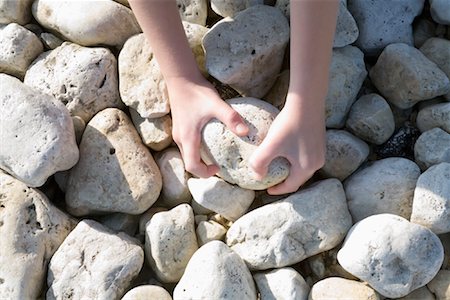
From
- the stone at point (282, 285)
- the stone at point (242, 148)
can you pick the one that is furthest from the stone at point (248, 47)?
the stone at point (282, 285)

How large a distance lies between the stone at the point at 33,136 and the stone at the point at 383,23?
2.64 ft

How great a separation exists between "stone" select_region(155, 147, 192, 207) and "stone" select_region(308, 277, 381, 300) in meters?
0.40

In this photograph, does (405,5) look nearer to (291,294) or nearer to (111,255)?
(291,294)

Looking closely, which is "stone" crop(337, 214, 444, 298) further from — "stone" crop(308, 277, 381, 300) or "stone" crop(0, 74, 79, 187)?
"stone" crop(0, 74, 79, 187)

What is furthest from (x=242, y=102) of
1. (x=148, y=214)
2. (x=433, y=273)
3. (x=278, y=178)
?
(x=433, y=273)

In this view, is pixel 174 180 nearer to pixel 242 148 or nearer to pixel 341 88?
pixel 242 148

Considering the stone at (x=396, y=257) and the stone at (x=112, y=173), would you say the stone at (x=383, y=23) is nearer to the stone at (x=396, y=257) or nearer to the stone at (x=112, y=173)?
the stone at (x=396, y=257)

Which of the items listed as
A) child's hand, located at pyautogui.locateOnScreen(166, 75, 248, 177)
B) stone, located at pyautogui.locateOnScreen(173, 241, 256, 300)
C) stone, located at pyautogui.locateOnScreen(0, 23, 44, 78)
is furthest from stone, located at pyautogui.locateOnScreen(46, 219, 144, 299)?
stone, located at pyautogui.locateOnScreen(0, 23, 44, 78)

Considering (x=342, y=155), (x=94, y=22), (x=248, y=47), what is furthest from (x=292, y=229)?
(x=94, y=22)

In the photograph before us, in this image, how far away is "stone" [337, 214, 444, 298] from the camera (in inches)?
51.4

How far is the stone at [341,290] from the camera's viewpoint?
133 cm

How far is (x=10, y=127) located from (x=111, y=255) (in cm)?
39

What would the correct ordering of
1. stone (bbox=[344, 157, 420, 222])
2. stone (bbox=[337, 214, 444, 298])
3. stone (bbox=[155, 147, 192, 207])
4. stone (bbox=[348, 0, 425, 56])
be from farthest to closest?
stone (bbox=[348, 0, 425, 56]) → stone (bbox=[155, 147, 192, 207]) → stone (bbox=[344, 157, 420, 222]) → stone (bbox=[337, 214, 444, 298])

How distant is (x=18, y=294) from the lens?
139 cm
